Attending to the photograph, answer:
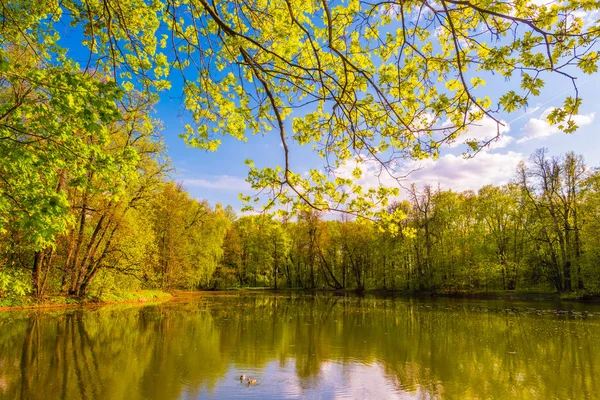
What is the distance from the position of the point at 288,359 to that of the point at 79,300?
15.8m

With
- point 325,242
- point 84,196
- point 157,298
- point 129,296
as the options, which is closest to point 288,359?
point 84,196

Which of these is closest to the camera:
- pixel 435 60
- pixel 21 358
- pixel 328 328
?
pixel 435 60

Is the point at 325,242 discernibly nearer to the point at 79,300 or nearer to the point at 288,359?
the point at 79,300

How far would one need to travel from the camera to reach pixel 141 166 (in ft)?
69.5

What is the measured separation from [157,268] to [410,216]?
89.1 ft

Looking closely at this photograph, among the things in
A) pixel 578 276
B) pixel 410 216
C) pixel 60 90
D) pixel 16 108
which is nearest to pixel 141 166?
pixel 16 108

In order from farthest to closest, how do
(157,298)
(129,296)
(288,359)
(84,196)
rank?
1. (157,298)
2. (129,296)
3. (84,196)
4. (288,359)

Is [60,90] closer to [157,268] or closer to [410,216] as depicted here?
[157,268]

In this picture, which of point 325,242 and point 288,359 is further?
point 325,242

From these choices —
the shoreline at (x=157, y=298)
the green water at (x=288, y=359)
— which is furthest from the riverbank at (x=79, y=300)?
the green water at (x=288, y=359)

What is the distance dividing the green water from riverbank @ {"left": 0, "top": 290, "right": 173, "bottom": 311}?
6.84 ft

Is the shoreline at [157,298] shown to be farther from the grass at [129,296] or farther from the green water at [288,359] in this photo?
the green water at [288,359]

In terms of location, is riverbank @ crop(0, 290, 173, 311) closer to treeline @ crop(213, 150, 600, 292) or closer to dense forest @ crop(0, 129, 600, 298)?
dense forest @ crop(0, 129, 600, 298)

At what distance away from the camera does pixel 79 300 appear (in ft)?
63.8
